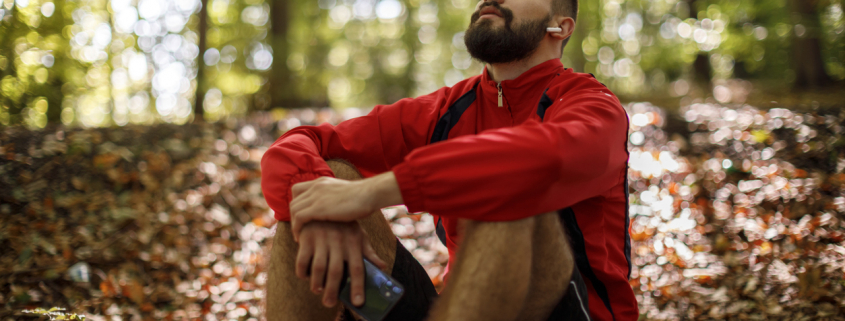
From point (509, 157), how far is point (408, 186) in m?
0.30

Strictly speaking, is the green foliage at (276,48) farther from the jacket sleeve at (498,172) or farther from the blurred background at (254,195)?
the jacket sleeve at (498,172)

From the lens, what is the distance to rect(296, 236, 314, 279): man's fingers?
4.71 feet

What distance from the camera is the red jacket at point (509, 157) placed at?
4.34ft

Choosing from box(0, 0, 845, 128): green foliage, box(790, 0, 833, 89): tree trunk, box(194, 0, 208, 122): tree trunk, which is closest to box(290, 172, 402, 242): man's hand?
box(0, 0, 845, 128): green foliage

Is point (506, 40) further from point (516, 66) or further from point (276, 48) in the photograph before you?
point (276, 48)

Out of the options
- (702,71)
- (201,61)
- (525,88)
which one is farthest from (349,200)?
(702,71)

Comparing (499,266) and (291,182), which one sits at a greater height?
(291,182)

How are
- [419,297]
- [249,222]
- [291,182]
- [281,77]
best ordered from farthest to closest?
1. [281,77]
2. [249,222]
3. [419,297]
4. [291,182]

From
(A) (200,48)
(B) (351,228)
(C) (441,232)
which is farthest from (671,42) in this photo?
(B) (351,228)

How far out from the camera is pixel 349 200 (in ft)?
4.59

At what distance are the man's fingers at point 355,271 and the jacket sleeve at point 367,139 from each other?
40 centimetres

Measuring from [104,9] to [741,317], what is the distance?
12.1m

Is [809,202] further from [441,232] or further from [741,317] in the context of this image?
[441,232]

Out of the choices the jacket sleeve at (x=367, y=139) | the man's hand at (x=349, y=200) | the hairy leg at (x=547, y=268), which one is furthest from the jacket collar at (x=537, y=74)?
the man's hand at (x=349, y=200)
